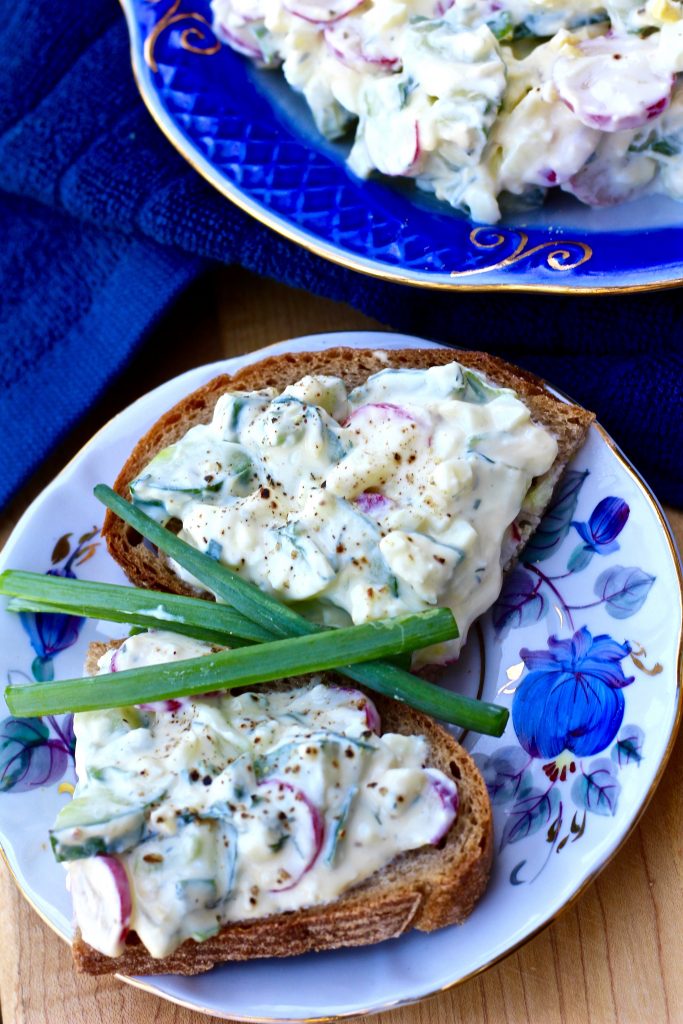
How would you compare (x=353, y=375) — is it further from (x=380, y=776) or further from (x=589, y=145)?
(x=380, y=776)

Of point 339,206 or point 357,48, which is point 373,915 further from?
point 357,48

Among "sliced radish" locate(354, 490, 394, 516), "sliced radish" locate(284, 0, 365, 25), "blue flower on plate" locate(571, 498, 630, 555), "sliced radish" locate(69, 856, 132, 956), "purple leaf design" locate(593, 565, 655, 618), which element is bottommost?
"purple leaf design" locate(593, 565, 655, 618)

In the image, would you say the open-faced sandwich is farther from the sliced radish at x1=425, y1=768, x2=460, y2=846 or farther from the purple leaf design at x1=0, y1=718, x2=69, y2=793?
the purple leaf design at x1=0, y1=718, x2=69, y2=793

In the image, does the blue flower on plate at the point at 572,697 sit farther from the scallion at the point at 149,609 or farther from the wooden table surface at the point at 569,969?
the scallion at the point at 149,609

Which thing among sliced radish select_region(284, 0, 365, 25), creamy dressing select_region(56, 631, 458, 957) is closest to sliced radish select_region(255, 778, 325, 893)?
creamy dressing select_region(56, 631, 458, 957)

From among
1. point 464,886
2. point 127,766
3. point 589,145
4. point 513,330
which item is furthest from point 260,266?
point 464,886

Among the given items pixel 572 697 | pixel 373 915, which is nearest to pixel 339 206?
pixel 572 697
